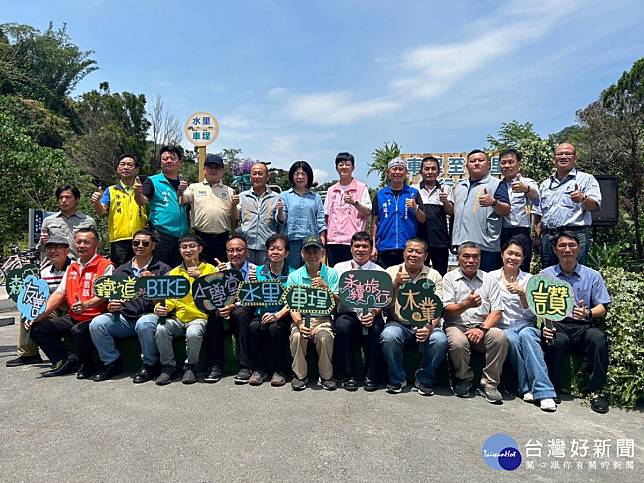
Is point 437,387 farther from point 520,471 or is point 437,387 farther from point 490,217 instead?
point 490,217

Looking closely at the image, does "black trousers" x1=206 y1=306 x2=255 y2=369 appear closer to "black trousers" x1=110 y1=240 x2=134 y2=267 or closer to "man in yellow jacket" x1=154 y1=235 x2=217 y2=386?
"man in yellow jacket" x1=154 y1=235 x2=217 y2=386

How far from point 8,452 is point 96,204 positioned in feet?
8.98

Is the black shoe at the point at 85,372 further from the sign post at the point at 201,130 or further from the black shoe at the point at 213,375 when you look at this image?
the sign post at the point at 201,130

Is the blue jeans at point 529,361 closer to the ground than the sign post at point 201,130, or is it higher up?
closer to the ground

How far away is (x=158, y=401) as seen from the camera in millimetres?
3934

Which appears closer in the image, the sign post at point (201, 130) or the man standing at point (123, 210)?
the man standing at point (123, 210)

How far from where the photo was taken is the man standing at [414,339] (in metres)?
4.05

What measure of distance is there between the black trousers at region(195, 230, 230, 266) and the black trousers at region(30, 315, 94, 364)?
4.60ft

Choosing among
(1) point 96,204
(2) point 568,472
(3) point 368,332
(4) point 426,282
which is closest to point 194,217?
(1) point 96,204

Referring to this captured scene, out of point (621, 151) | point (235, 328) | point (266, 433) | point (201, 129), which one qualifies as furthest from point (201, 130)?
point (621, 151)

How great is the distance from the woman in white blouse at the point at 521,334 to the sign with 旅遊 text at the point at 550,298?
0.12 metres

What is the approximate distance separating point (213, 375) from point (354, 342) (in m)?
1.43

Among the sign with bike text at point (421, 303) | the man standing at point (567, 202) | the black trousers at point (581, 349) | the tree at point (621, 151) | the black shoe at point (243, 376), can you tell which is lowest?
the black shoe at point (243, 376)

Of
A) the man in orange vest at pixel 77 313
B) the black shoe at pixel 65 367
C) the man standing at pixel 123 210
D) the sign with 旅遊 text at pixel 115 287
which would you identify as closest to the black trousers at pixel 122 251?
the man standing at pixel 123 210
